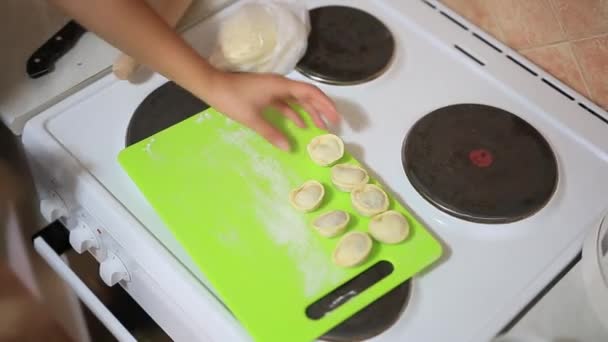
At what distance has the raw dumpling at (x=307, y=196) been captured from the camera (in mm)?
711

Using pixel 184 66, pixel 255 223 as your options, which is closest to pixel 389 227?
pixel 255 223

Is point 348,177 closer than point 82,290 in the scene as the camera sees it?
Yes

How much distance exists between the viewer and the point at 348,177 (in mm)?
732

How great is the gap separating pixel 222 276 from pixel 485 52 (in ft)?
1.63

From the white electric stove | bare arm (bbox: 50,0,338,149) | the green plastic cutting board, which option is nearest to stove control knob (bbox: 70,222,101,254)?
the white electric stove

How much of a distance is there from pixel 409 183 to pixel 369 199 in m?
0.08

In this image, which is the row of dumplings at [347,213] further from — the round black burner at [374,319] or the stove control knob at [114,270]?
the stove control knob at [114,270]

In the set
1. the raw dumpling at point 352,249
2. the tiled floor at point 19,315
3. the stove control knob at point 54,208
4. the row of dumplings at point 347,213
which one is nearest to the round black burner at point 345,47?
the row of dumplings at point 347,213

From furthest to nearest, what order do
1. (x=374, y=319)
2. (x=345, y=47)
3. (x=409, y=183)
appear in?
(x=345, y=47) < (x=409, y=183) < (x=374, y=319)

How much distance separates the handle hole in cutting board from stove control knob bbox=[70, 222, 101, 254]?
296 mm

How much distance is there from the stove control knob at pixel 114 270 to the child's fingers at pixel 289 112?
26cm

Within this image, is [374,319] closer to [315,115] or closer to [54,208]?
[315,115]

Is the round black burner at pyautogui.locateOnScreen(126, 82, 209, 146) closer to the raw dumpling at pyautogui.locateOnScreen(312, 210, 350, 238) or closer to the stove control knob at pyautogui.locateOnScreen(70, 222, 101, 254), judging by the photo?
the stove control knob at pyautogui.locateOnScreen(70, 222, 101, 254)

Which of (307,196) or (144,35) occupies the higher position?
(144,35)
